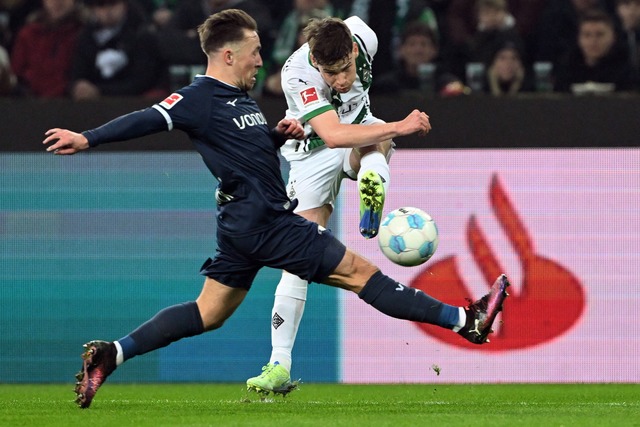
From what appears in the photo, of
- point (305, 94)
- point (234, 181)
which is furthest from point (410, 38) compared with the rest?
point (234, 181)

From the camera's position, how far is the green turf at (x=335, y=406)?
5734 millimetres

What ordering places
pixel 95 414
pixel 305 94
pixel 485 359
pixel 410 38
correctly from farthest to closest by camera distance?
pixel 410 38
pixel 485 359
pixel 305 94
pixel 95 414

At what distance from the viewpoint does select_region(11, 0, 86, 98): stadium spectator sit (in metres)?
11.1

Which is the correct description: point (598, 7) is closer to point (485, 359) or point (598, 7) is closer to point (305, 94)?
point (485, 359)

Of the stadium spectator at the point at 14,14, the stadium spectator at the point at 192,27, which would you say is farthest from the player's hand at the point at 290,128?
the stadium spectator at the point at 14,14

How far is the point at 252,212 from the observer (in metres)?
6.27

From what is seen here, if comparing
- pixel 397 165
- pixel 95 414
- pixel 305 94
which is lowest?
pixel 95 414

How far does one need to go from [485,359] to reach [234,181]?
143 inches

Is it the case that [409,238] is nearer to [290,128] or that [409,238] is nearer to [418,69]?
[290,128]

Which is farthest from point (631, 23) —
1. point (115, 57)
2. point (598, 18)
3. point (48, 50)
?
point (48, 50)

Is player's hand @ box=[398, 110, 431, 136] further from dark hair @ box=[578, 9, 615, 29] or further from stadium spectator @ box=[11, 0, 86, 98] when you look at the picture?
stadium spectator @ box=[11, 0, 86, 98]

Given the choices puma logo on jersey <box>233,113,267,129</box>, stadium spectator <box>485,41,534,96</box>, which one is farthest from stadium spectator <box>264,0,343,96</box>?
puma logo on jersey <box>233,113,267,129</box>

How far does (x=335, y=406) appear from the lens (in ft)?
22.2

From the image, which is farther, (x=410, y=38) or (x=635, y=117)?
(x=410, y=38)
